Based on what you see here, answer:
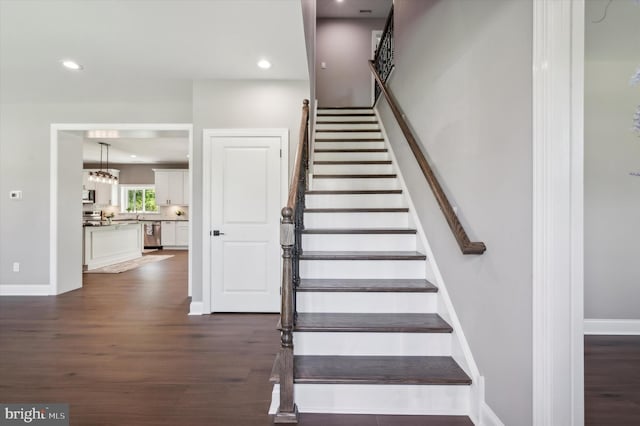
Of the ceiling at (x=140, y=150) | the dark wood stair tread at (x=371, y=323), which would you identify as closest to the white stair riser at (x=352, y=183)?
the dark wood stair tread at (x=371, y=323)

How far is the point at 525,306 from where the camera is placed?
1388 millimetres

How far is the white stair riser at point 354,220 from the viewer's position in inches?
123

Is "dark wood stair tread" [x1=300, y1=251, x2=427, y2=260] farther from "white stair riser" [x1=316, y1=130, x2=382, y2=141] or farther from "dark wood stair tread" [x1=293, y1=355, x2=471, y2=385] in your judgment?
"white stair riser" [x1=316, y1=130, x2=382, y2=141]

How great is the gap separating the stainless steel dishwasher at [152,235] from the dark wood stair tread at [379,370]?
9.39m

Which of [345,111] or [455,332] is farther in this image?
[345,111]

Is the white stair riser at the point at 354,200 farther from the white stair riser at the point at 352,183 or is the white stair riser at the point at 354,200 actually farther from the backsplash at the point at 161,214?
the backsplash at the point at 161,214

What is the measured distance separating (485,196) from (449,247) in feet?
1.82

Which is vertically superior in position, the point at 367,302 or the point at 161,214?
the point at 161,214

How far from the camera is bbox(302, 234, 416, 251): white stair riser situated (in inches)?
112

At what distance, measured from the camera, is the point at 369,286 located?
7.50 ft

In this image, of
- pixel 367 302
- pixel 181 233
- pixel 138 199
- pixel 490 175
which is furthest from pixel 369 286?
pixel 138 199

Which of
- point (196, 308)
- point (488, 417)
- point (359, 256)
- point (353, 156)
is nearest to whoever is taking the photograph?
point (488, 417)

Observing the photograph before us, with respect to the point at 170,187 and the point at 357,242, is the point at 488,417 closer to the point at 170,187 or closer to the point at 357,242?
the point at 357,242
